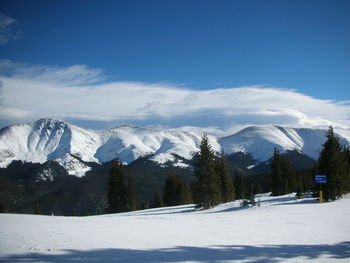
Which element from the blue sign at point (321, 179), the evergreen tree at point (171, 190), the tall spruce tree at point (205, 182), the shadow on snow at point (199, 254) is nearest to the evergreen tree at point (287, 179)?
the evergreen tree at point (171, 190)

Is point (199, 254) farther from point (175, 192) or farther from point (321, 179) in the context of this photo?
point (175, 192)

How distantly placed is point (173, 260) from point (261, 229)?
6.45 m

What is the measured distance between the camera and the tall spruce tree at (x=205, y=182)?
3353 centimetres

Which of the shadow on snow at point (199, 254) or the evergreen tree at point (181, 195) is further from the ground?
the shadow on snow at point (199, 254)

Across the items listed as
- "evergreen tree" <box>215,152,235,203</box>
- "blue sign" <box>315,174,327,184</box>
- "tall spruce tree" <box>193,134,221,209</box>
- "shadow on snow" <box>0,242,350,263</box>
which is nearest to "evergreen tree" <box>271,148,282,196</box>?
"evergreen tree" <box>215,152,235,203</box>

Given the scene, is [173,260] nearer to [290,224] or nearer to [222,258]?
[222,258]

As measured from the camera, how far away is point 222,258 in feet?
28.2

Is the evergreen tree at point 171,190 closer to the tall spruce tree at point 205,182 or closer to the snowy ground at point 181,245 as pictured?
the tall spruce tree at point 205,182

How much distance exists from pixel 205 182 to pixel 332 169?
43.0 feet

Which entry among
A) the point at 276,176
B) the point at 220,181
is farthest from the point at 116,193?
the point at 276,176

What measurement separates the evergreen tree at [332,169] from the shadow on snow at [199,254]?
18206 mm

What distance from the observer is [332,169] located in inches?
1061

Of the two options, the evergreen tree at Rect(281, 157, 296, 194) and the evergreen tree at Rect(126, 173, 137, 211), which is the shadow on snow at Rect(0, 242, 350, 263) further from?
the evergreen tree at Rect(281, 157, 296, 194)

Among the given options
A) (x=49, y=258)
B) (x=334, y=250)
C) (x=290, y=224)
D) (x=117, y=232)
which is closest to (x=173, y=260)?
(x=49, y=258)
